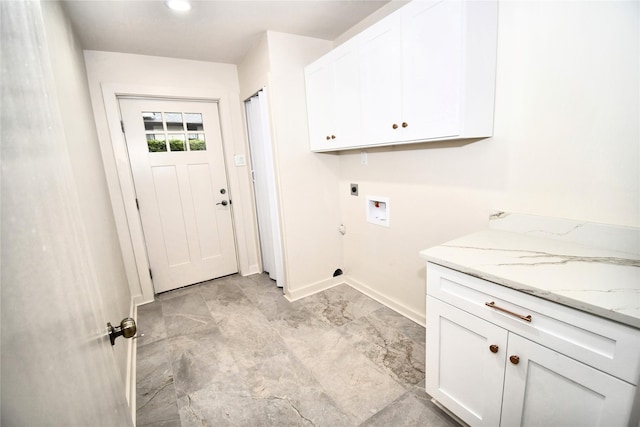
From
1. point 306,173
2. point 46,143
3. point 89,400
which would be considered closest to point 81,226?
point 46,143

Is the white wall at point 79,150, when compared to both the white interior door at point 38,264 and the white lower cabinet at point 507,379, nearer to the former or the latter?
the white interior door at point 38,264

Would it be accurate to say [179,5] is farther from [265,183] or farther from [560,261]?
[560,261]

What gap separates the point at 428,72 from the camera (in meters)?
1.48

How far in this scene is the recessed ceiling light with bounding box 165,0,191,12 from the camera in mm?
1783

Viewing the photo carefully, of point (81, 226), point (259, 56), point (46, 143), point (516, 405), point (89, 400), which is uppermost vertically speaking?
point (259, 56)

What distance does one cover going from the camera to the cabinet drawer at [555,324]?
0.78 metres

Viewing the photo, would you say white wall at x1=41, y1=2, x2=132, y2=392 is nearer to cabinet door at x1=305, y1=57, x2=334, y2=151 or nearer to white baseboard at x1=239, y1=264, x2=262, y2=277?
white baseboard at x1=239, y1=264, x2=262, y2=277

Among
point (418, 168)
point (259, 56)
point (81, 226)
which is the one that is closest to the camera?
point (81, 226)

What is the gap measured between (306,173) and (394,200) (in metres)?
0.85

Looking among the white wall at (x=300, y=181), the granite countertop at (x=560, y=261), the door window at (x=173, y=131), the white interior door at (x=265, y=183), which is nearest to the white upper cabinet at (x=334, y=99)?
the white wall at (x=300, y=181)

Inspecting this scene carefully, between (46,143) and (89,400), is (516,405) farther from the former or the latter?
(46,143)

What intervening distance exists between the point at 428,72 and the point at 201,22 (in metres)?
1.70

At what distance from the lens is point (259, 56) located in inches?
97.8

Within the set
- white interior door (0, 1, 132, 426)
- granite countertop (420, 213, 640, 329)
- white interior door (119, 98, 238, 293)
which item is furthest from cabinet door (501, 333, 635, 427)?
white interior door (119, 98, 238, 293)
